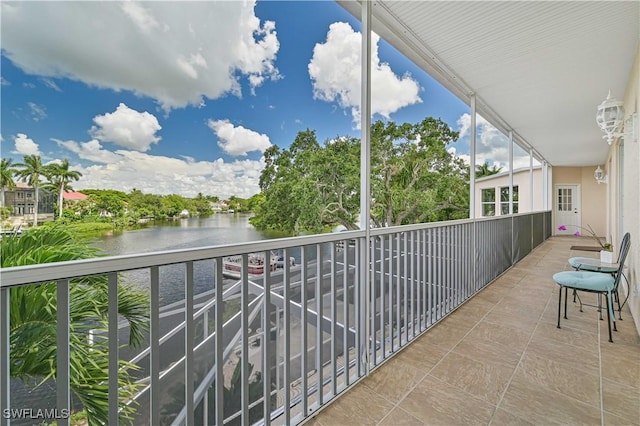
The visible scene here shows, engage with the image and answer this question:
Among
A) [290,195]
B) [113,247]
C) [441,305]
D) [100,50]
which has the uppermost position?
[100,50]

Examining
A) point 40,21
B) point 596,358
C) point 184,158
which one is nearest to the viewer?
point 40,21

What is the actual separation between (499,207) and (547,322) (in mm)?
9612

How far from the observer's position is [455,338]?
2.52 m

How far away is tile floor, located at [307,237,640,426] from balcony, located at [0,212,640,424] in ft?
0.03

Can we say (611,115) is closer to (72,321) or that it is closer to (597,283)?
(597,283)

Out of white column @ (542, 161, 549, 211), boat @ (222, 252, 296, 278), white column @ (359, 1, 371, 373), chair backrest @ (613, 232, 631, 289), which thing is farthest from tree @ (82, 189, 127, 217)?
white column @ (542, 161, 549, 211)

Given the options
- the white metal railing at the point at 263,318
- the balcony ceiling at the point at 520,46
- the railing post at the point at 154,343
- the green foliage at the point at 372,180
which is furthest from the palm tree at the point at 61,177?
the balcony ceiling at the point at 520,46

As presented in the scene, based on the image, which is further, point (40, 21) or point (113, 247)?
point (113, 247)

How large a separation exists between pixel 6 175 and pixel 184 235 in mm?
538

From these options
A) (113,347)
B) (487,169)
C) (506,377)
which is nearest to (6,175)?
(113,347)

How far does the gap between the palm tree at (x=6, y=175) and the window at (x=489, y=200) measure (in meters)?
13.1

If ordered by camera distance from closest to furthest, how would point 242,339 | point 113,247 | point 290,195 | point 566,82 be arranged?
point 113,247, point 242,339, point 290,195, point 566,82

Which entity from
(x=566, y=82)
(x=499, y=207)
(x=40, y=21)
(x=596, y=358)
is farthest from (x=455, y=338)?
(x=499, y=207)

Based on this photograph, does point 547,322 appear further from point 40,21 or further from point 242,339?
point 40,21
